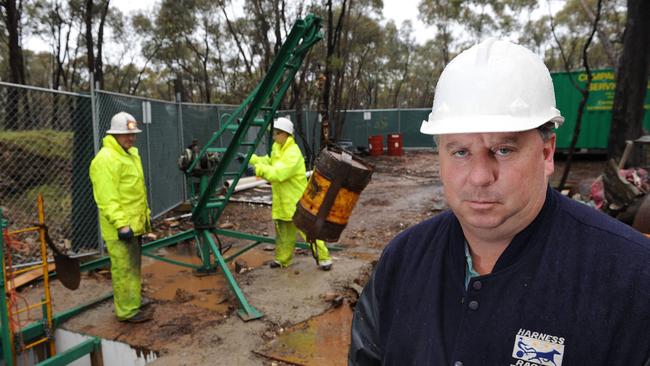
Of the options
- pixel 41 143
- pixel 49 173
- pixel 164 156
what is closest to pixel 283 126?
pixel 164 156

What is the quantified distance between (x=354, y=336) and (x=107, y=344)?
3.46 metres

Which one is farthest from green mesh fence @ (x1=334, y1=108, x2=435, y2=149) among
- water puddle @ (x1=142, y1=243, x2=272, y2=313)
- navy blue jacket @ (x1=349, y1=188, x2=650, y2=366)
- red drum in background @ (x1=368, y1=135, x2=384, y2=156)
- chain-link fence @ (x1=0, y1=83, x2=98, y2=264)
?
navy blue jacket @ (x1=349, y1=188, x2=650, y2=366)

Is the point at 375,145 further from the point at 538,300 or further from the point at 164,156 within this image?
the point at 538,300

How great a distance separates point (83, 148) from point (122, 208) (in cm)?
242

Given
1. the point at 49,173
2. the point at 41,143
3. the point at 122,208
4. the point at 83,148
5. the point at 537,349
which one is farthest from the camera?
the point at 41,143

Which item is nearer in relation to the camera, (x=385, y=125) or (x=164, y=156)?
(x=164, y=156)

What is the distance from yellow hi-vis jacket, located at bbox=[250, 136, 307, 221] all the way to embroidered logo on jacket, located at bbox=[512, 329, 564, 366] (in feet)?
15.0

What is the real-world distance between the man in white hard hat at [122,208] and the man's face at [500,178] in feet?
12.4

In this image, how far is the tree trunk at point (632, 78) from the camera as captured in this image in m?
9.06

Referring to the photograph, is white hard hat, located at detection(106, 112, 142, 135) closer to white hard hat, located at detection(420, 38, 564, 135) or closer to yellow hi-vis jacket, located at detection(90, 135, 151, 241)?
yellow hi-vis jacket, located at detection(90, 135, 151, 241)

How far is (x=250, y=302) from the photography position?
4.89m

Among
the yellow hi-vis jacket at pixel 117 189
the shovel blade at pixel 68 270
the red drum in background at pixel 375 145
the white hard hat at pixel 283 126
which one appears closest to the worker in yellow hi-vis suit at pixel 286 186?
the white hard hat at pixel 283 126

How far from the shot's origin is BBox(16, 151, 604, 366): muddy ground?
12.9 ft

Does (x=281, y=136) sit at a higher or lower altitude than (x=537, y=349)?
higher
